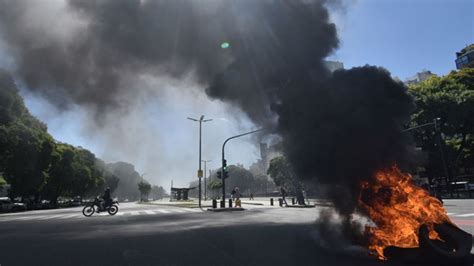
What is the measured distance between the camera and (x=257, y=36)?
1268 centimetres

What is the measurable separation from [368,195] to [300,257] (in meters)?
2.05

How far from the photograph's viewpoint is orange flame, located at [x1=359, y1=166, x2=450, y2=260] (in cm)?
677

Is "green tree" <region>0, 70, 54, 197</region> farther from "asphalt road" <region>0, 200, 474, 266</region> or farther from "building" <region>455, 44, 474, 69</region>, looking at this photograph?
"building" <region>455, 44, 474, 69</region>

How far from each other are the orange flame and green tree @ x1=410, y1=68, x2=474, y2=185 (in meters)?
32.7

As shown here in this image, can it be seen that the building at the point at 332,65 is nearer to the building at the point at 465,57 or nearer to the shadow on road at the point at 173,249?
the shadow on road at the point at 173,249

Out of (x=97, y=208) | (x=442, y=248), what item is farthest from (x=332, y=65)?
(x=97, y=208)

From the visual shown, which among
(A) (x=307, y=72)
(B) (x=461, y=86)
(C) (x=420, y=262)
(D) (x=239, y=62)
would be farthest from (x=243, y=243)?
(B) (x=461, y=86)

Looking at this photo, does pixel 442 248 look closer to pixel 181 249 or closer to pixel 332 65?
pixel 181 249

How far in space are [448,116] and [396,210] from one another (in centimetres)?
3668

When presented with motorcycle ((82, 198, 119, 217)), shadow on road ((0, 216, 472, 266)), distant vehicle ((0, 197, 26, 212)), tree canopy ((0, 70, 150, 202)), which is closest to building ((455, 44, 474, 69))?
motorcycle ((82, 198, 119, 217))

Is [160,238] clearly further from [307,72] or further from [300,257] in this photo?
[307,72]

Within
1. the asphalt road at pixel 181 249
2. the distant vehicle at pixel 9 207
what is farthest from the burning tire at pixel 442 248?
the distant vehicle at pixel 9 207

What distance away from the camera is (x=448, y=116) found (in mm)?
37719

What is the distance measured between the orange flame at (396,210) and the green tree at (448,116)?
32.7 meters
